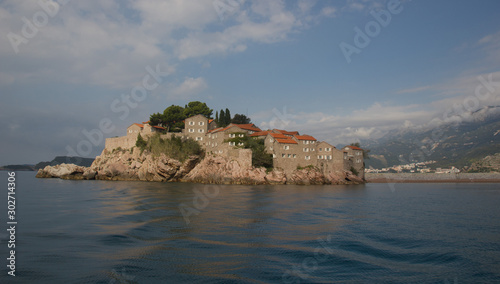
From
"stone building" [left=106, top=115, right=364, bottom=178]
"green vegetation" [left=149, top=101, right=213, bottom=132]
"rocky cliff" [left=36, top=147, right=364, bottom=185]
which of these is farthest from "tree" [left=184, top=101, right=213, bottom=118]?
"rocky cliff" [left=36, top=147, right=364, bottom=185]

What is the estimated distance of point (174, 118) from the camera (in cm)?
6169

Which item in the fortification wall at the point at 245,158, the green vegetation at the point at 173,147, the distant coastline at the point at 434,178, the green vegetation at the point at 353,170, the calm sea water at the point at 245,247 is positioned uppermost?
the green vegetation at the point at 173,147

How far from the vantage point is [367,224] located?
17.5 meters

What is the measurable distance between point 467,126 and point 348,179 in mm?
145932

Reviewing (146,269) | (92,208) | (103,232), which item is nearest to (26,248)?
(103,232)

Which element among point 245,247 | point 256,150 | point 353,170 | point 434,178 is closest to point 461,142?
point 434,178

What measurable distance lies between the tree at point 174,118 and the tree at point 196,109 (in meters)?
1.19

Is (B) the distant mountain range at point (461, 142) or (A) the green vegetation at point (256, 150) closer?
(A) the green vegetation at point (256, 150)

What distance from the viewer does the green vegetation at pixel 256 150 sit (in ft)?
163

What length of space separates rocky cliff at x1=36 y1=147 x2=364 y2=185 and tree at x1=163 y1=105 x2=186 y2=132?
8.89 meters

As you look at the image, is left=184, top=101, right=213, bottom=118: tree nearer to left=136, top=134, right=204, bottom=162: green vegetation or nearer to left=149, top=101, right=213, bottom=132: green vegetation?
left=149, top=101, right=213, bottom=132: green vegetation

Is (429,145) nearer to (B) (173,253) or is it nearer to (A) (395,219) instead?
(A) (395,219)

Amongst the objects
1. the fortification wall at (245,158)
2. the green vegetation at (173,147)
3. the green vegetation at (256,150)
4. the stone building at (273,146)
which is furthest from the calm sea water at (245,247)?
the green vegetation at (173,147)

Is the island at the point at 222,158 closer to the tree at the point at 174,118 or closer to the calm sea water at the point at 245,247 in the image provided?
the tree at the point at 174,118
